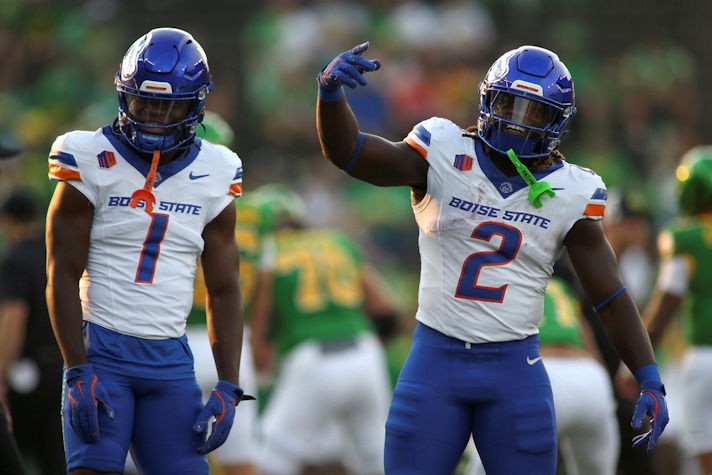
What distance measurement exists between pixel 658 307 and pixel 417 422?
2752mm

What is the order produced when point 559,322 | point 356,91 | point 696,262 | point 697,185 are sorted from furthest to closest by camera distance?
point 356,91, point 697,185, point 696,262, point 559,322

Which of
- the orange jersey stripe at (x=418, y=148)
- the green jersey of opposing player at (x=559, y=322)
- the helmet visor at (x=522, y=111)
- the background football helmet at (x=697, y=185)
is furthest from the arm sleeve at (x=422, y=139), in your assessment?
the background football helmet at (x=697, y=185)

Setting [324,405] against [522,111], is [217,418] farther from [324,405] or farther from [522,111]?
[324,405]

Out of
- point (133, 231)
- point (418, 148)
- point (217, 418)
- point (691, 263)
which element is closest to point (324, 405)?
point (691, 263)

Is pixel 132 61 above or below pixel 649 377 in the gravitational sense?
above

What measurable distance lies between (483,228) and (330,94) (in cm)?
80

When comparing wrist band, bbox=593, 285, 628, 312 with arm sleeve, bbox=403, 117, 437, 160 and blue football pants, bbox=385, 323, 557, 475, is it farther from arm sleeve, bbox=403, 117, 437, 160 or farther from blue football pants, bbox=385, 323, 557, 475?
arm sleeve, bbox=403, 117, 437, 160

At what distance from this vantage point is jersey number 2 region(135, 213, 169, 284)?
172 inches

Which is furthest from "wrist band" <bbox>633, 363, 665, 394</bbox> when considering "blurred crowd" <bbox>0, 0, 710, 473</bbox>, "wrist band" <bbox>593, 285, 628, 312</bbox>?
"blurred crowd" <bbox>0, 0, 710, 473</bbox>

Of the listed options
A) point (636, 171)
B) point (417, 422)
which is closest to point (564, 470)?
point (417, 422)

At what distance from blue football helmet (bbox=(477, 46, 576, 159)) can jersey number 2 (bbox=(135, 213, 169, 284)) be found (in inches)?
51.2

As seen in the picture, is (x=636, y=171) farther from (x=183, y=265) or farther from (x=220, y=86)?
(x=183, y=265)

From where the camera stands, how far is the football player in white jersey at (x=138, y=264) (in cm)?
424

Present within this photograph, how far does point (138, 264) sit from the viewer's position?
172 inches
